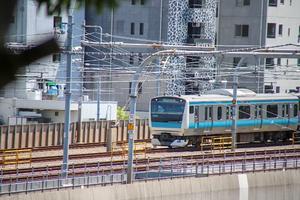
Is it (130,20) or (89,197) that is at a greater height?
(130,20)

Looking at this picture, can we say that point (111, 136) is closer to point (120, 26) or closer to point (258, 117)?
point (258, 117)

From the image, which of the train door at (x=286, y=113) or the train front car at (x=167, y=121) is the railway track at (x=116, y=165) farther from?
the train door at (x=286, y=113)

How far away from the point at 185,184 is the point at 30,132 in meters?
12.3

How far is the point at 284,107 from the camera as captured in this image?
37.9 m

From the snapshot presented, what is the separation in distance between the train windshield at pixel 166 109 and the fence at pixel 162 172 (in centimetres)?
611

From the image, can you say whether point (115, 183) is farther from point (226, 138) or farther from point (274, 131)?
point (274, 131)

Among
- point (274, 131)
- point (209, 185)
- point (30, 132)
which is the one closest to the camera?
point (209, 185)

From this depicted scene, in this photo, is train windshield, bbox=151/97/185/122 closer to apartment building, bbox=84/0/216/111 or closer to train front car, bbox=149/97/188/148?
train front car, bbox=149/97/188/148

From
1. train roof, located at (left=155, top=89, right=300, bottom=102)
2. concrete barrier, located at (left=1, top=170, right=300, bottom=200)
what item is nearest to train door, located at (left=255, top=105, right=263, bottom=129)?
train roof, located at (left=155, top=89, right=300, bottom=102)

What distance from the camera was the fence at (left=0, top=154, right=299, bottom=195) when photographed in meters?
18.8

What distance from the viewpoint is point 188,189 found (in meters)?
22.8

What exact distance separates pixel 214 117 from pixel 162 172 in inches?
464

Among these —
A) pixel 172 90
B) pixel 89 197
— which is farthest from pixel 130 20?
pixel 89 197

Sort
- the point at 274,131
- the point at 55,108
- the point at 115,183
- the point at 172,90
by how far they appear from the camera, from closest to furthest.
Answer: the point at 115,183 → the point at 274,131 → the point at 55,108 → the point at 172,90
